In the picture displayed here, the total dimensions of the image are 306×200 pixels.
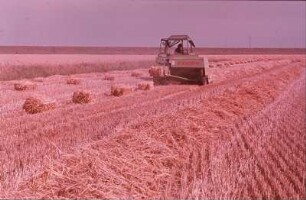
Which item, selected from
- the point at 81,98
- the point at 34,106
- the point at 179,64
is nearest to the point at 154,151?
the point at 34,106

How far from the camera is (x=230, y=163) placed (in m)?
7.30

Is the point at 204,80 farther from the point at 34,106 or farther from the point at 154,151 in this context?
the point at 154,151

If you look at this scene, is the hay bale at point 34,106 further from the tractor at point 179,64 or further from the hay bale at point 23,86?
the tractor at point 179,64

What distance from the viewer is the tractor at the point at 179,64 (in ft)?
67.4

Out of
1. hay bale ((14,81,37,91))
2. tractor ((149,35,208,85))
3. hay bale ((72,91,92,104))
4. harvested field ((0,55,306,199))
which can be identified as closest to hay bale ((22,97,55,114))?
harvested field ((0,55,306,199))

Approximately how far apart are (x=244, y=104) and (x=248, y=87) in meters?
4.00

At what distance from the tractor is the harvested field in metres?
6.93

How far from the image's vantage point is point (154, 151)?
7.53 m

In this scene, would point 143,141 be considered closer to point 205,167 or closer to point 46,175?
point 205,167

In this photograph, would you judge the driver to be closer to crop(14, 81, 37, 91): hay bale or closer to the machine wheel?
the machine wheel

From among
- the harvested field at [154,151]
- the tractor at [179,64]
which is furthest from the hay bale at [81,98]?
the tractor at [179,64]

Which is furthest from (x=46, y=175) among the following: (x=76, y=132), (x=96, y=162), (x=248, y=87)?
(x=248, y=87)

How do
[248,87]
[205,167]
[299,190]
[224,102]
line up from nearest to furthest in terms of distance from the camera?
[299,190] → [205,167] → [224,102] → [248,87]

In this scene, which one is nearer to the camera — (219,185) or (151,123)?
(219,185)
